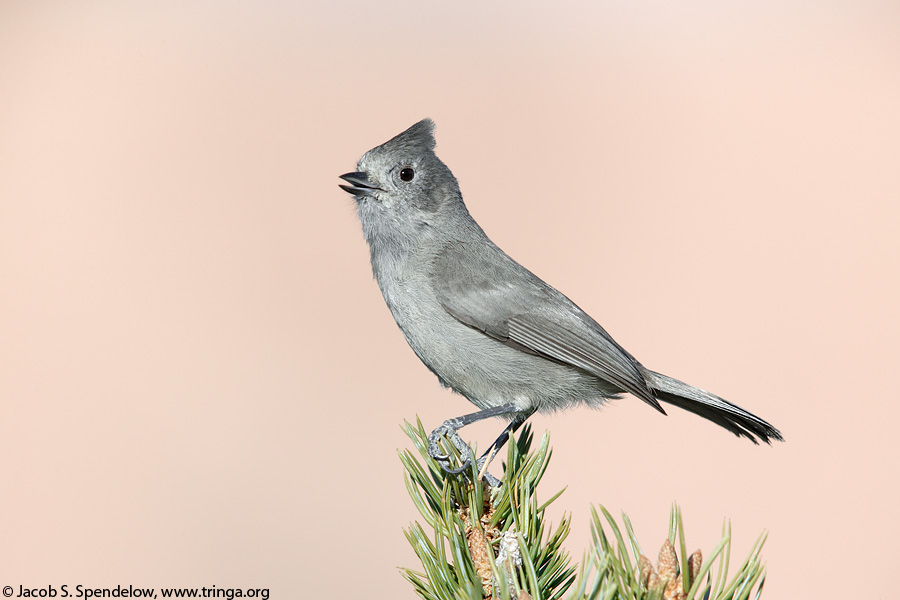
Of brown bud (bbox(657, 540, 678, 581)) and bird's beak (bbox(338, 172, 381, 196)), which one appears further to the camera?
bird's beak (bbox(338, 172, 381, 196))

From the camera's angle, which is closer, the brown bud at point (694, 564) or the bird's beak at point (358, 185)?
the brown bud at point (694, 564)

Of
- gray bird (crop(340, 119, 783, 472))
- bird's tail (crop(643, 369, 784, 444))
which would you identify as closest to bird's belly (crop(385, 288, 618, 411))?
gray bird (crop(340, 119, 783, 472))

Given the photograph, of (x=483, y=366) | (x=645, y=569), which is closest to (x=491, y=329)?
(x=483, y=366)

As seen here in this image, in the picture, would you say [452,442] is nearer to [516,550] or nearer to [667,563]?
[516,550]

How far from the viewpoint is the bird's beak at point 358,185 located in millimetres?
3061

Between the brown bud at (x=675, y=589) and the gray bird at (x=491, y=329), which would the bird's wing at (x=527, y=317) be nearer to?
the gray bird at (x=491, y=329)

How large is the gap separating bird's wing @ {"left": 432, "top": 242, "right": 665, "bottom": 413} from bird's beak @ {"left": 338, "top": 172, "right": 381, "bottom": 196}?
43 cm

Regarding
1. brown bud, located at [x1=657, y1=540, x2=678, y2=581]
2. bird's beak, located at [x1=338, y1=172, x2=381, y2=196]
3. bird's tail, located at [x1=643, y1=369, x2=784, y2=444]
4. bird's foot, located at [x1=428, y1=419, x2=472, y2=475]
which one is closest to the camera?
brown bud, located at [x1=657, y1=540, x2=678, y2=581]

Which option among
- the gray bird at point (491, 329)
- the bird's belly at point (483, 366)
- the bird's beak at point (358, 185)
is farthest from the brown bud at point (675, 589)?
the bird's beak at point (358, 185)

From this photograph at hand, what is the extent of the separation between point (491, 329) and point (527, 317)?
17 centimetres

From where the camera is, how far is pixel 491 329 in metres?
2.82

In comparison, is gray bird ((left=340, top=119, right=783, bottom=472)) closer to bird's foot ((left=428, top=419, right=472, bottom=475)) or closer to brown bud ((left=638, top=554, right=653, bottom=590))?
bird's foot ((left=428, top=419, right=472, bottom=475))

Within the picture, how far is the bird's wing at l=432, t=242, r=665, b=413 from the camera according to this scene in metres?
2.79

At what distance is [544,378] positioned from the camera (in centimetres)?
284
